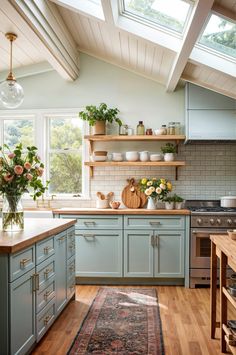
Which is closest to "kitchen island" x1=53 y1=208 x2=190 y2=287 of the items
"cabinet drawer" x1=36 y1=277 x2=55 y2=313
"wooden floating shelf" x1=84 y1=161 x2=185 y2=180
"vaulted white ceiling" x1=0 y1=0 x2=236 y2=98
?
"wooden floating shelf" x1=84 y1=161 x2=185 y2=180

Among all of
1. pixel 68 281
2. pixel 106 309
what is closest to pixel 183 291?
pixel 106 309

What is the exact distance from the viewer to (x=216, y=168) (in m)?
5.11

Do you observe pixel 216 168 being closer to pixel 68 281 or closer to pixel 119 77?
pixel 119 77

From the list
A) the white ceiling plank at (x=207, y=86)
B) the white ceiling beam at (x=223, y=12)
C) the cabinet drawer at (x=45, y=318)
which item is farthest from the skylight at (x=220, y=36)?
the cabinet drawer at (x=45, y=318)

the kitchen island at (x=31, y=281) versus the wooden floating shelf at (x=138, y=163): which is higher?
the wooden floating shelf at (x=138, y=163)

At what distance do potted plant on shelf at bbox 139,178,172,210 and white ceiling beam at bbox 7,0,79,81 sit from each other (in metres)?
1.84

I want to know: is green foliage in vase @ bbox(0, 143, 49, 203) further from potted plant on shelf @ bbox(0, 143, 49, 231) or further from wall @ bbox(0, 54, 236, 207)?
wall @ bbox(0, 54, 236, 207)

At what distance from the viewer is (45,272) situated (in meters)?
2.86

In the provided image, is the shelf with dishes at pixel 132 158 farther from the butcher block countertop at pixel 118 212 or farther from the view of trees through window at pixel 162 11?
the view of trees through window at pixel 162 11

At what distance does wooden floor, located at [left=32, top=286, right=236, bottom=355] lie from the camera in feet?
9.18

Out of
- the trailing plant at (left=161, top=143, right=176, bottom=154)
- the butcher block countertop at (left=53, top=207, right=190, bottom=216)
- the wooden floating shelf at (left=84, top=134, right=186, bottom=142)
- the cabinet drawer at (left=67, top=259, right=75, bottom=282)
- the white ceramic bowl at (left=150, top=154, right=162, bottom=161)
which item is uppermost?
the wooden floating shelf at (left=84, top=134, right=186, bottom=142)

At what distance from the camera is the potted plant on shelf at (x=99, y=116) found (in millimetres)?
4926

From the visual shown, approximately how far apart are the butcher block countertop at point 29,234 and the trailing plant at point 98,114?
184 centimetres

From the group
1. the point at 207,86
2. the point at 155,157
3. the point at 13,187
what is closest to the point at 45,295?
the point at 13,187
